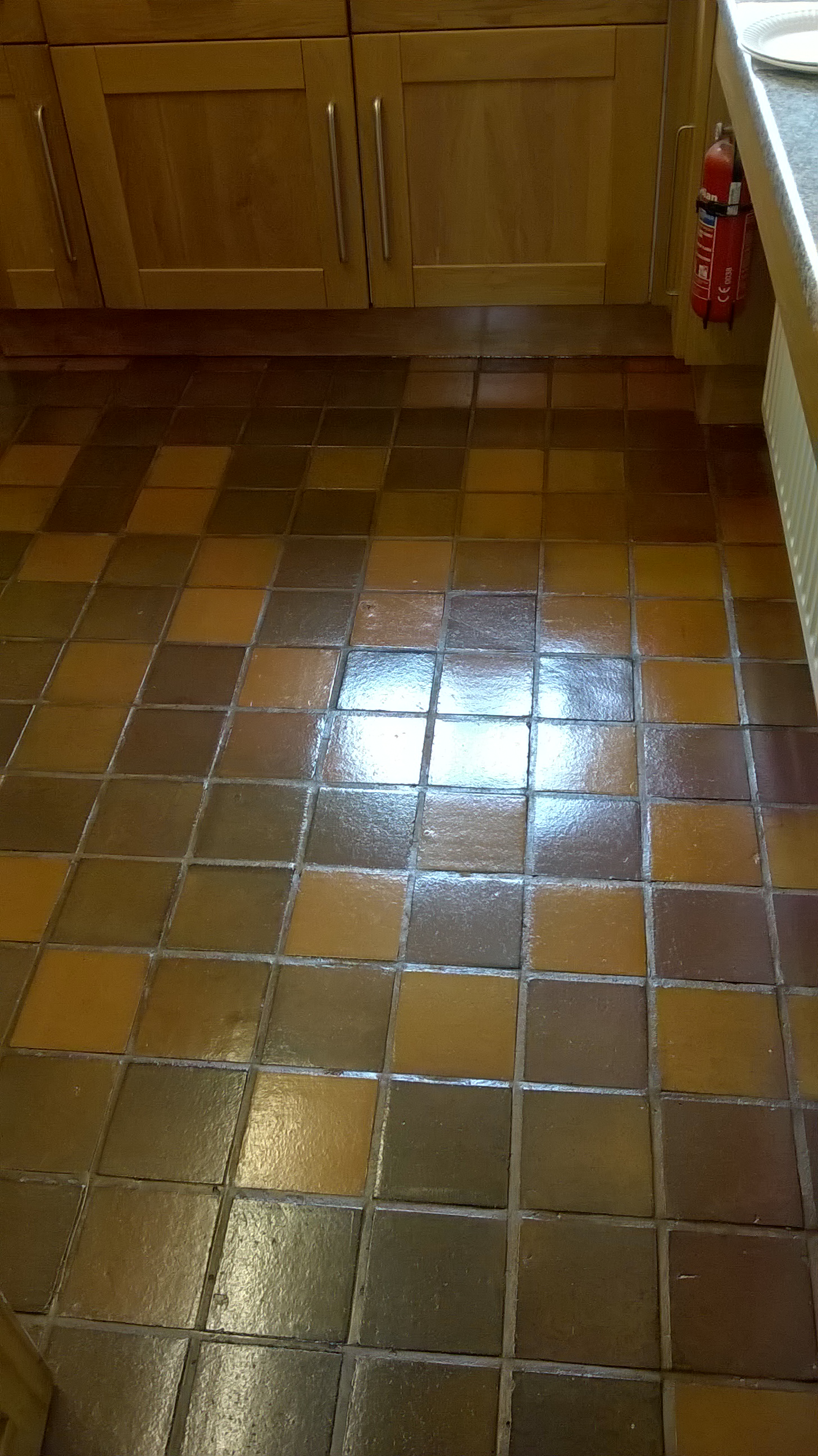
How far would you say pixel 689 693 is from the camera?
6.19ft

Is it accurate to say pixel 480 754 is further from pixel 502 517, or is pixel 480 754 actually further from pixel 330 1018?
pixel 502 517

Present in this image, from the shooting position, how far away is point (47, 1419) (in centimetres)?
115

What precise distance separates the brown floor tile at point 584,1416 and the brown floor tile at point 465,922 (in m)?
0.50

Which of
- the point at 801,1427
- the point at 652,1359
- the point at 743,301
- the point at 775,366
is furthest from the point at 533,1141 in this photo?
the point at 743,301

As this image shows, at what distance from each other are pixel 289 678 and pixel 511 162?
1.24 m

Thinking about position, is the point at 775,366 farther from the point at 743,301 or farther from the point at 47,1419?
the point at 47,1419

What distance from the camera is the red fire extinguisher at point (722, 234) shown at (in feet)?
6.85

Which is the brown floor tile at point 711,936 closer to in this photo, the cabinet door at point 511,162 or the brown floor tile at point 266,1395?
the brown floor tile at point 266,1395

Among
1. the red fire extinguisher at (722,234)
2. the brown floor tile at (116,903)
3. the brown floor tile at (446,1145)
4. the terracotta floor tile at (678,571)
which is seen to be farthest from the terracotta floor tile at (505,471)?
the brown floor tile at (446,1145)

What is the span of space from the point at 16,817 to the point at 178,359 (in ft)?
5.01

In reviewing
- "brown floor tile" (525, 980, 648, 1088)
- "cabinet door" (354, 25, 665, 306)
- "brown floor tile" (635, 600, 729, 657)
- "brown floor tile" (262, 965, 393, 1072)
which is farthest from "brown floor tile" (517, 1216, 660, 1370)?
"cabinet door" (354, 25, 665, 306)

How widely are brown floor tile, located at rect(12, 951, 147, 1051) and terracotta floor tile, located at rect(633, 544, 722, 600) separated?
3.70 ft

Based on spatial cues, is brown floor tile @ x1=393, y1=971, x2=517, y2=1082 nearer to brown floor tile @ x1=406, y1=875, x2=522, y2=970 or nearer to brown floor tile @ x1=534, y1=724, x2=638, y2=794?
brown floor tile @ x1=406, y1=875, x2=522, y2=970

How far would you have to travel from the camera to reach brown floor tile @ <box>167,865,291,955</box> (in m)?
1.57
